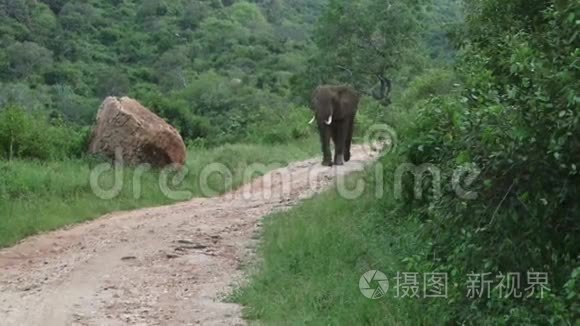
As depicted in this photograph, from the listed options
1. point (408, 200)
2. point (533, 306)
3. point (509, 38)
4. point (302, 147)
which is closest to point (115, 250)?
point (408, 200)

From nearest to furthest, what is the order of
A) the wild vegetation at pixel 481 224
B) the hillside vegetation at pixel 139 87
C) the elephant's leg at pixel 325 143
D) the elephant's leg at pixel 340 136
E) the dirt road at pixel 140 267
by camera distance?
the wild vegetation at pixel 481 224
the dirt road at pixel 140 267
the hillside vegetation at pixel 139 87
the elephant's leg at pixel 325 143
the elephant's leg at pixel 340 136

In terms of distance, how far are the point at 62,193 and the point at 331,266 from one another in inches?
217

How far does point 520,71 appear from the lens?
15.6ft

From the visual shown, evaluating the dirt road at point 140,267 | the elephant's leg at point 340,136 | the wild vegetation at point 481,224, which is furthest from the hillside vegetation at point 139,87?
the wild vegetation at point 481,224

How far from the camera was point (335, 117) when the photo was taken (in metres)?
15.4

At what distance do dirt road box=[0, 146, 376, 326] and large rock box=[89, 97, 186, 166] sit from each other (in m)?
1.92

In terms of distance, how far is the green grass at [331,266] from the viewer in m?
5.86

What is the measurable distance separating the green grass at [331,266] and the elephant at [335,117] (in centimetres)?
534

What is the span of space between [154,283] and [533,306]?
3.87m

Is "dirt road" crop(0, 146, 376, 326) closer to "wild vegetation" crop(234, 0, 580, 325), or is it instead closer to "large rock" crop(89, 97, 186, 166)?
"wild vegetation" crop(234, 0, 580, 325)

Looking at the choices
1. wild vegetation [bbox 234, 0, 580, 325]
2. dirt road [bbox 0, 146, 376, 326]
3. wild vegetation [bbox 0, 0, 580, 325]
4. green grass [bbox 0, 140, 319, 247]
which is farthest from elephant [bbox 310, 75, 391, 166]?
wild vegetation [bbox 234, 0, 580, 325]

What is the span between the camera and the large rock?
1338cm

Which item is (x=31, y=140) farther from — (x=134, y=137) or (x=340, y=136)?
(x=340, y=136)

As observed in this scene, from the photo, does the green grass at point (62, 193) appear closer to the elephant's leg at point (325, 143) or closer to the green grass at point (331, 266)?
the elephant's leg at point (325, 143)
